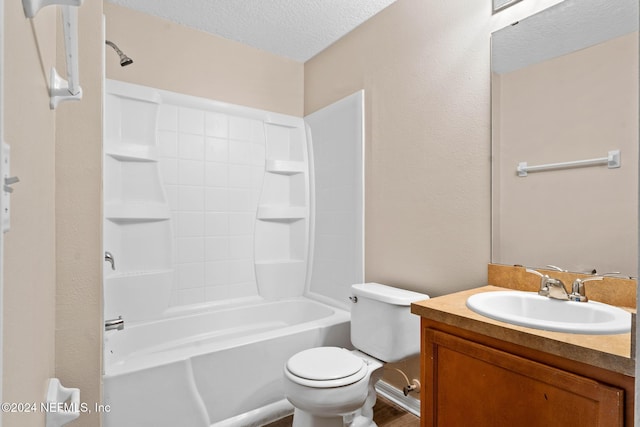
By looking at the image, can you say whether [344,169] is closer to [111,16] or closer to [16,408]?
[111,16]

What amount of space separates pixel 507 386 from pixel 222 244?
2073mm

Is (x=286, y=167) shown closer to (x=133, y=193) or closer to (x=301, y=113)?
(x=301, y=113)

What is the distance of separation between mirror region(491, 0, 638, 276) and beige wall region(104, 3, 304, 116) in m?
1.76

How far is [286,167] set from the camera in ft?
9.23

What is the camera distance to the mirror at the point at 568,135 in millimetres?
1185

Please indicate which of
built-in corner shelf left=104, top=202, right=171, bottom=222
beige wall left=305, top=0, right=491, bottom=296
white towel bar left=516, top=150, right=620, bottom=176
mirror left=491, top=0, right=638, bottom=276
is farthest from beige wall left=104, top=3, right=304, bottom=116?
white towel bar left=516, top=150, right=620, bottom=176

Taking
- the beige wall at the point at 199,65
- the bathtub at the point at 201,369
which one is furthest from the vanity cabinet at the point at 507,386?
the beige wall at the point at 199,65

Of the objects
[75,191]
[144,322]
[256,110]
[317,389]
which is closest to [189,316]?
[144,322]

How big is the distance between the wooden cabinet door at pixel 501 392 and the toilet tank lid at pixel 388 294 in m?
0.48

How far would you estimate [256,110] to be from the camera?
2705 mm

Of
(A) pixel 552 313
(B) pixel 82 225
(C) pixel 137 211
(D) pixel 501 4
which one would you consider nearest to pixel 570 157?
(A) pixel 552 313

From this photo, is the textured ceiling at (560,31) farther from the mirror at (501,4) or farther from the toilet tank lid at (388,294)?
the toilet tank lid at (388,294)

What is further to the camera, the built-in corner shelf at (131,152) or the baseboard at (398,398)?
the built-in corner shelf at (131,152)

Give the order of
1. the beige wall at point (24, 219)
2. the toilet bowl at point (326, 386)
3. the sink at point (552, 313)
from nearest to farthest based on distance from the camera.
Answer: the beige wall at point (24, 219)
the sink at point (552, 313)
the toilet bowl at point (326, 386)
